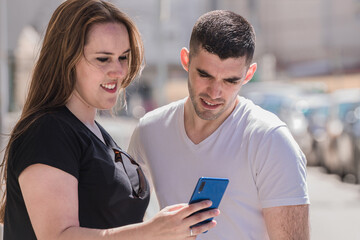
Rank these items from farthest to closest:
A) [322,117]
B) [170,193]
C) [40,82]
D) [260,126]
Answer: [322,117] < [170,193] < [260,126] < [40,82]

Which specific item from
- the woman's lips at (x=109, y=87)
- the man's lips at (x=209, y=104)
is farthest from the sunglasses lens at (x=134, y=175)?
the man's lips at (x=209, y=104)

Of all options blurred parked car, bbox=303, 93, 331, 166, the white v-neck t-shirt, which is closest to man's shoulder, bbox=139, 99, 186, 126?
the white v-neck t-shirt

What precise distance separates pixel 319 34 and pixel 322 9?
2.04 m

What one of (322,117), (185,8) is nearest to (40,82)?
(322,117)

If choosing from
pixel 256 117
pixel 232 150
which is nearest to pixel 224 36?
pixel 256 117

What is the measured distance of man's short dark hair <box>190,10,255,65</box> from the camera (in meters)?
2.79

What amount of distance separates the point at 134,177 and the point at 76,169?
42cm

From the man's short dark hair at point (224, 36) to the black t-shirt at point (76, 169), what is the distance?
0.71m

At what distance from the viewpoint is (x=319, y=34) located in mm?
50781

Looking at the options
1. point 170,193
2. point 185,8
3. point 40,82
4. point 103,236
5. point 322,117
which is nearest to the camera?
point 103,236

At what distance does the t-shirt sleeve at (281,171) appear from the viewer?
2590mm

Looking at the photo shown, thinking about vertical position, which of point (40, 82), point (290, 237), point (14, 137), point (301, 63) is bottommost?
point (301, 63)

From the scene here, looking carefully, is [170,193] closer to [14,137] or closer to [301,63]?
[14,137]

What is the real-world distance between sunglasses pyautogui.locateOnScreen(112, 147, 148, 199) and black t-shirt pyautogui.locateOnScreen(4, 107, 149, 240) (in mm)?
48
